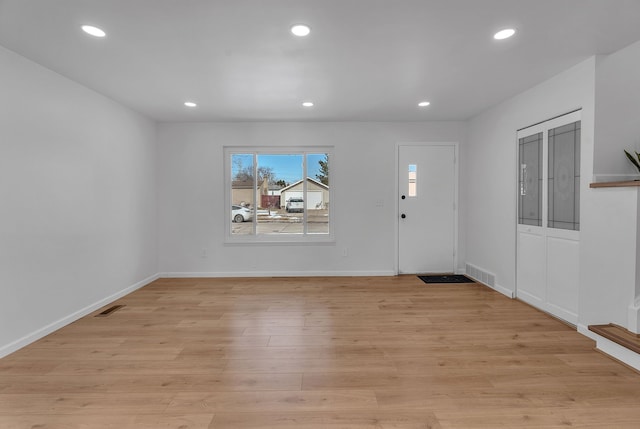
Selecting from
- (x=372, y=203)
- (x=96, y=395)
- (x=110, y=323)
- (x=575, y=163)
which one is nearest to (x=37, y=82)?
(x=110, y=323)

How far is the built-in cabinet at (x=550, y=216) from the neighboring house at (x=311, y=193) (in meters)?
2.78

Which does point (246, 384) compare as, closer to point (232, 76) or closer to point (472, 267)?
point (232, 76)

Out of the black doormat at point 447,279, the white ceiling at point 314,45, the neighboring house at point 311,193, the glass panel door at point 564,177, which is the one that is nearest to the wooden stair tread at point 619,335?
the glass panel door at point 564,177

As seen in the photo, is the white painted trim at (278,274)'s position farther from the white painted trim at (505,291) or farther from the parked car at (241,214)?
the white painted trim at (505,291)

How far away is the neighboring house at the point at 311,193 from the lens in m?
5.44

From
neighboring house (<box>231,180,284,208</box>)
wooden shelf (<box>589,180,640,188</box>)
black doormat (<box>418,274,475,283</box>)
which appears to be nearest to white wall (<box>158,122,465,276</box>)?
neighboring house (<box>231,180,284,208</box>)

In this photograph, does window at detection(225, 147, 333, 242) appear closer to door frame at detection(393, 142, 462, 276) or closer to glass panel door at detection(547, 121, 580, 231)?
door frame at detection(393, 142, 462, 276)

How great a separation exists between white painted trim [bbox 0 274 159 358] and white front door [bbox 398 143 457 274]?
412 centimetres

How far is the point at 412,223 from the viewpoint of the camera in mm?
5414

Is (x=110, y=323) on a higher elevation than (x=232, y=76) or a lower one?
lower

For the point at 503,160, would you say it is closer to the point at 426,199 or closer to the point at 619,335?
the point at 426,199

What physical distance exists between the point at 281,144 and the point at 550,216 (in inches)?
150

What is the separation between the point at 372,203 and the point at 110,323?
3.86 metres

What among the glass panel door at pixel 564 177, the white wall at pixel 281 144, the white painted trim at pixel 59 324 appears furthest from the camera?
the white wall at pixel 281 144
